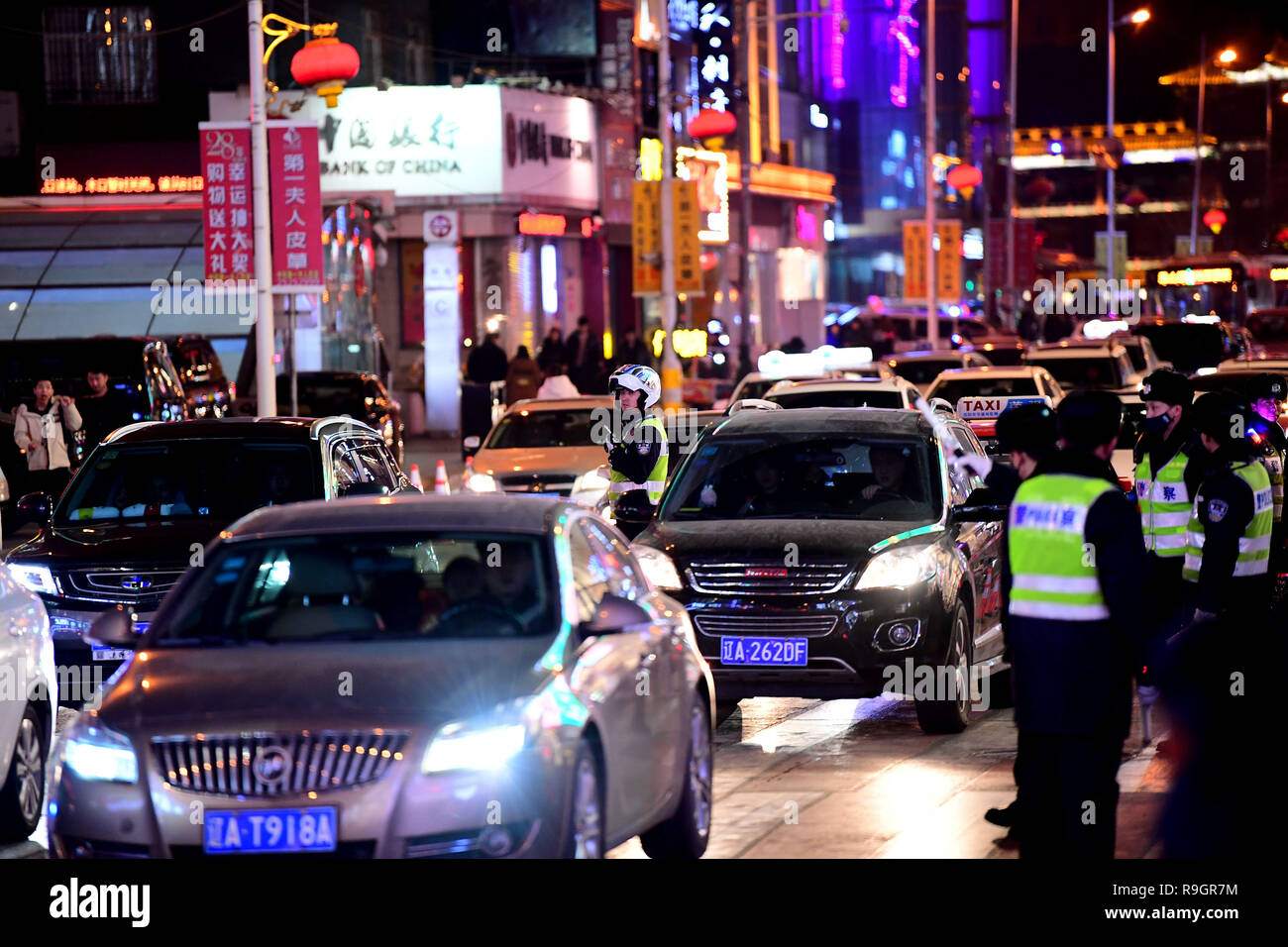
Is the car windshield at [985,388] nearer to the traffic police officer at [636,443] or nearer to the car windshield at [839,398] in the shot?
the car windshield at [839,398]

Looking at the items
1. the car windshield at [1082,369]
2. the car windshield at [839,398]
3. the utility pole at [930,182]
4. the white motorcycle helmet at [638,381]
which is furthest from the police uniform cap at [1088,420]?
the utility pole at [930,182]

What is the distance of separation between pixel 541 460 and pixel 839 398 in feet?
9.33

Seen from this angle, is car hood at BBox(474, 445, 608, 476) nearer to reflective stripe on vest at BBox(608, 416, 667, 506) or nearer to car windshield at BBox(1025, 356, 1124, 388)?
reflective stripe on vest at BBox(608, 416, 667, 506)

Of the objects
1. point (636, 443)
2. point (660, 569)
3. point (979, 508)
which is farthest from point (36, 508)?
point (979, 508)

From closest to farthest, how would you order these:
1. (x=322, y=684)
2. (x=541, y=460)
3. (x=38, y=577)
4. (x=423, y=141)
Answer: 1. (x=322, y=684)
2. (x=38, y=577)
3. (x=541, y=460)
4. (x=423, y=141)

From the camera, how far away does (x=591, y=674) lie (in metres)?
6.97

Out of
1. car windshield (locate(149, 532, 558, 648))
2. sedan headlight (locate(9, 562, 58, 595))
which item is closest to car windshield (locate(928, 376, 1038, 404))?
sedan headlight (locate(9, 562, 58, 595))

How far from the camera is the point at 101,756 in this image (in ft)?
21.4

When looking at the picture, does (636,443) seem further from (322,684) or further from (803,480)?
(322,684)

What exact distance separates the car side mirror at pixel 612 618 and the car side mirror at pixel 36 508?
19.3ft

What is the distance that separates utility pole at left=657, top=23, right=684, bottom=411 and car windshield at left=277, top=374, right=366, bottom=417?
4202mm

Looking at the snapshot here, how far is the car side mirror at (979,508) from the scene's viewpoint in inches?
427
